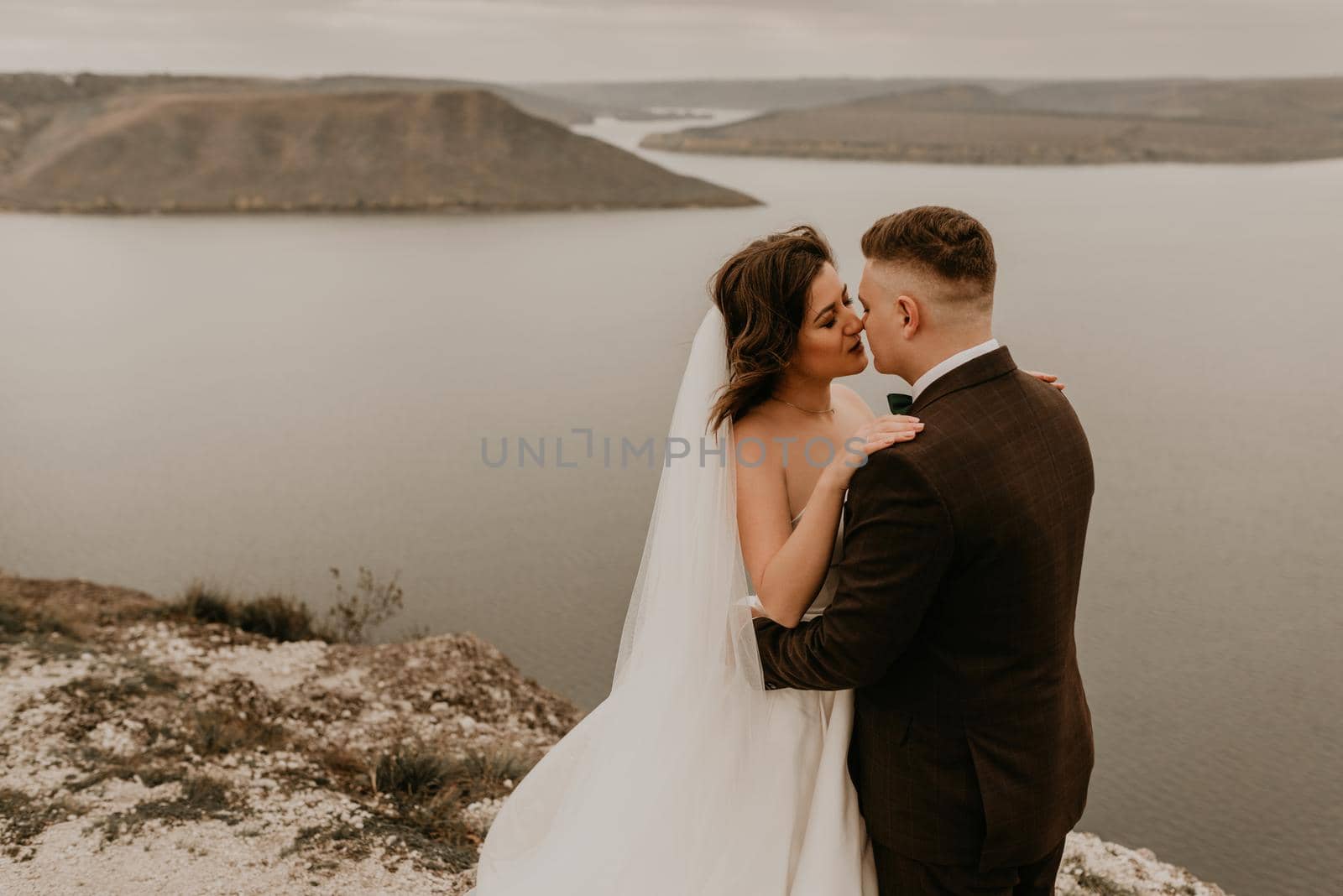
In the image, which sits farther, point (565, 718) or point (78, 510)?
point (78, 510)

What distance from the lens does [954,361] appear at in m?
2.03

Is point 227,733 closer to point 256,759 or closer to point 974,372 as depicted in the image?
point 256,759

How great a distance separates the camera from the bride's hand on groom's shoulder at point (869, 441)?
1.90 m

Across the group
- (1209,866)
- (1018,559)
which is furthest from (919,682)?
(1209,866)

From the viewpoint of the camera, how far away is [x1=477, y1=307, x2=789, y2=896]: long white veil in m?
2.47

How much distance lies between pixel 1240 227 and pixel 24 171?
51.1m

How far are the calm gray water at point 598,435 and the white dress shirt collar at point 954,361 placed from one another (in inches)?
45.5

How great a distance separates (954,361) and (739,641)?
0.88 meters

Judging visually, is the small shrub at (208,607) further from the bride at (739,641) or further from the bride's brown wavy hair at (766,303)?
the bride's brown wavy hair at (766,303)

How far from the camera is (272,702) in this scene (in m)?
5.64

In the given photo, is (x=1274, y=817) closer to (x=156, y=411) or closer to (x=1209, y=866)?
(x=1209, y=866)

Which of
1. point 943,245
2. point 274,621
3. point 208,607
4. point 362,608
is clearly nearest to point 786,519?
point 943,245

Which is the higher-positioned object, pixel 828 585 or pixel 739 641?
pixel 828 585

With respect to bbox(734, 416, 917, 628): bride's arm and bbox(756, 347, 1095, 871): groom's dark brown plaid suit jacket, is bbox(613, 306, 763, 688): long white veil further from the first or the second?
bbox(756, 347, 1095, 871): groom's dark brown plaid suit jacket
